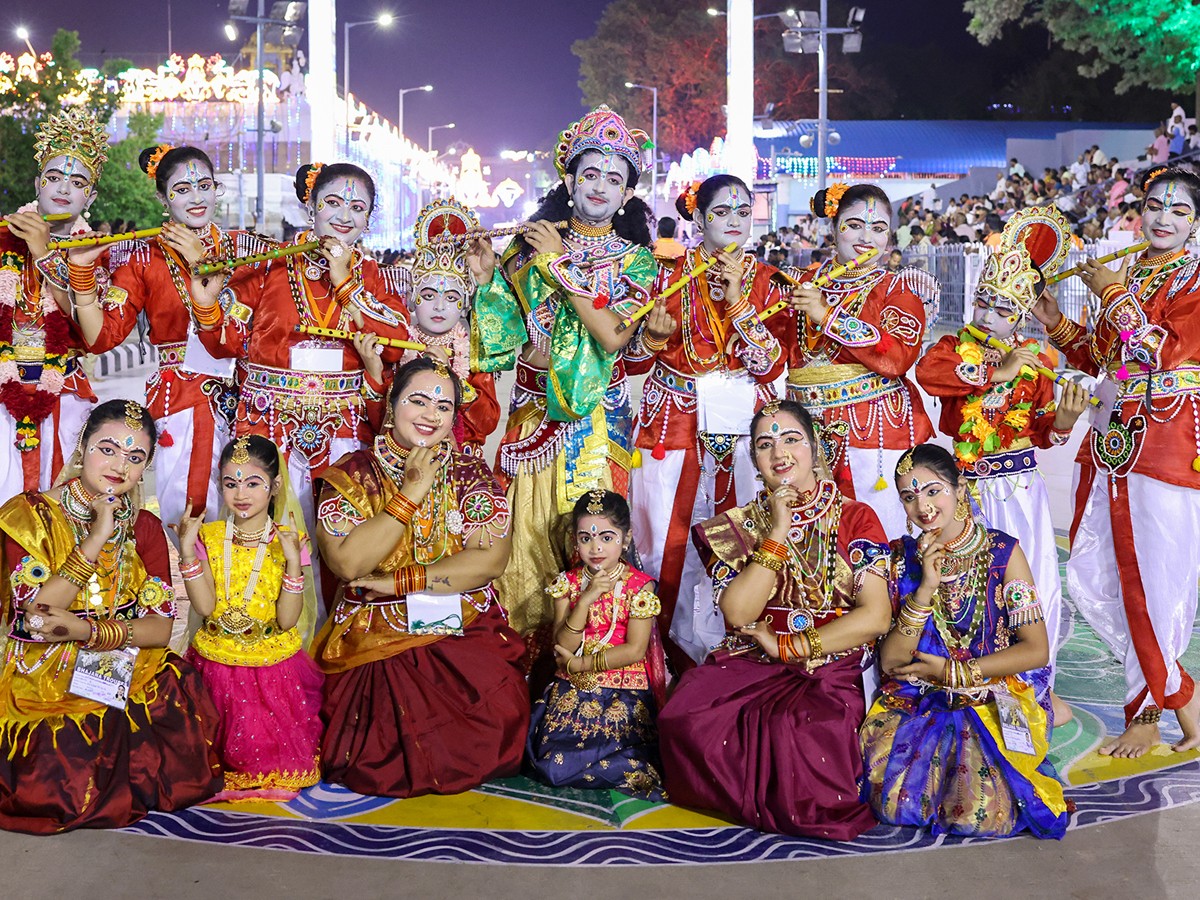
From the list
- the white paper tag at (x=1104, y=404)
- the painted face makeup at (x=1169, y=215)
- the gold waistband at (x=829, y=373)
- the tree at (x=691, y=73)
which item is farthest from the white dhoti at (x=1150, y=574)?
the tree at (x=691, y=73)

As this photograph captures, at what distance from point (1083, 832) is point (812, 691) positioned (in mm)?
734

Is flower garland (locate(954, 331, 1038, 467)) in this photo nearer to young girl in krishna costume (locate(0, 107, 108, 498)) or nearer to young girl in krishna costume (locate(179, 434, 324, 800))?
young girl in krishna costume (locate(179, 434, 324, 800))

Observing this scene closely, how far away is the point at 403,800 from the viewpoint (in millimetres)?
3721

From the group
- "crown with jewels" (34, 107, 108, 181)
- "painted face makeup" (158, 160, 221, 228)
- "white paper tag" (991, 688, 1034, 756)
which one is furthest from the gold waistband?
"crown with jewels" (34, 107, 108, 181)

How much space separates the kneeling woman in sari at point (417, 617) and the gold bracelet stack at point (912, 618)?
1071 mm

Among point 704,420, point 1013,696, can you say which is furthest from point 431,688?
point 1013,696

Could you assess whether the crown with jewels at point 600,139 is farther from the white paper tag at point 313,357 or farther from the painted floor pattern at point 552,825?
the painted floor pattern at point 552,825

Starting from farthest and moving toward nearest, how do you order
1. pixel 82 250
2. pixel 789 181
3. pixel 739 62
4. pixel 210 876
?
pixel 789 181
pixel 739 62
pixel 82 250
pixel 210 876

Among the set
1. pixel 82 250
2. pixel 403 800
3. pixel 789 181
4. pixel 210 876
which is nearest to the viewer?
pixel 210 876

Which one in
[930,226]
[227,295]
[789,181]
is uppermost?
[789,181]

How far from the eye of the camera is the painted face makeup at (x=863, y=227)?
4.36 m

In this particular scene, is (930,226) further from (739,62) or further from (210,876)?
(210,876)

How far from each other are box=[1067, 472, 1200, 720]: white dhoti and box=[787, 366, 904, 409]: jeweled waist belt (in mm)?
705

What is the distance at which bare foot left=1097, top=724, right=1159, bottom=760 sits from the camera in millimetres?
4047
